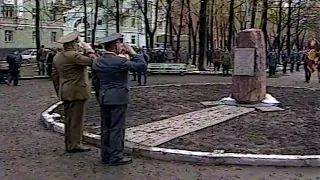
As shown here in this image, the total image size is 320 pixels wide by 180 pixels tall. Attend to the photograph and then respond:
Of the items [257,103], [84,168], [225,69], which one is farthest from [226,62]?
[84,168]

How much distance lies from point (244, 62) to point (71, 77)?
20.8ft

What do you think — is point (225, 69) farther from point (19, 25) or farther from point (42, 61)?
point (19, 25)

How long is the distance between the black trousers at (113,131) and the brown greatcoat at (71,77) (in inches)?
35.1

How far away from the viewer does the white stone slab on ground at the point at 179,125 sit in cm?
933

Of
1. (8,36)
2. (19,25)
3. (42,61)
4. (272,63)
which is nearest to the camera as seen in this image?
(42,61)

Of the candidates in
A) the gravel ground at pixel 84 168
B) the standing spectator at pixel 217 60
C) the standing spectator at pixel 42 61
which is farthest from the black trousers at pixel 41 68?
the gravel ground at pixel 84 168

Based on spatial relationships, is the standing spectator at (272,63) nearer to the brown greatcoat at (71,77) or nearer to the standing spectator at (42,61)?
the standing spectator at (42,61)

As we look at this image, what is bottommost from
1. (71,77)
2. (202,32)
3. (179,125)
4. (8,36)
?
(179,125)

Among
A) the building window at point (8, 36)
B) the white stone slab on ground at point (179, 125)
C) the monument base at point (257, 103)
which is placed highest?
Answer: the building window at point (8, 36)

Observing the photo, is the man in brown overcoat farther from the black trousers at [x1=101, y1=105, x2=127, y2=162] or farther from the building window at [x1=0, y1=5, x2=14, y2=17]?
the building window at [x1=0, y1=5, x2=14, y2=17]

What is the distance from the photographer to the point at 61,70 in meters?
8.52

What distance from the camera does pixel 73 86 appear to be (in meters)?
8.44

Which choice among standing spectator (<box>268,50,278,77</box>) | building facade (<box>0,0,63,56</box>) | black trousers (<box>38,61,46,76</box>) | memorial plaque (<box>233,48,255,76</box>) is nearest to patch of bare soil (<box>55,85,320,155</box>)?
memorial plaque (<box>233,48,255,76</box>)

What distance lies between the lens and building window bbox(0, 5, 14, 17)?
192 feet
